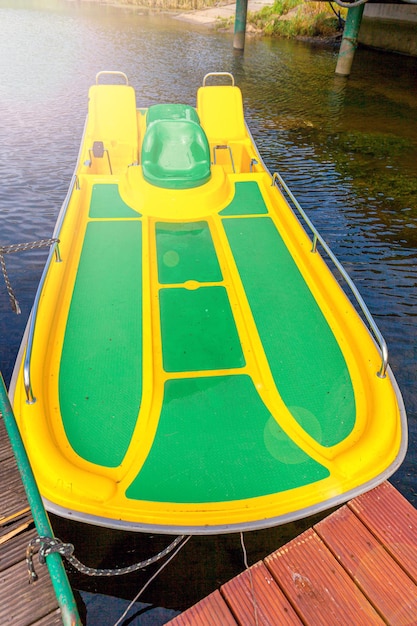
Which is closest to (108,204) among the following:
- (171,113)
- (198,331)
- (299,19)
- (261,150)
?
(198,331)

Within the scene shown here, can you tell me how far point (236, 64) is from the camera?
2647cm

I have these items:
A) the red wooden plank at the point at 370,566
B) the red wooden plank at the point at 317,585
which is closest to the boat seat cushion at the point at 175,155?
the red wooden plank at the point at 370,566

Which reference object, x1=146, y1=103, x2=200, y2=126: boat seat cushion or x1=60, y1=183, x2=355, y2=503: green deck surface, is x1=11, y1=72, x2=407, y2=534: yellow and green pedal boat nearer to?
x1=60, y1=183, x2=355, y2=503: green deck surface

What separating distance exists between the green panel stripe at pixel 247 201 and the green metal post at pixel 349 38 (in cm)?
1992

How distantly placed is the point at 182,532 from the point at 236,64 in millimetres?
29004

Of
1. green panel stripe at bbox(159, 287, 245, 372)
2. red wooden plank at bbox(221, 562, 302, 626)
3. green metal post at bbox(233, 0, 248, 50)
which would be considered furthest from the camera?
green metal post at bbox(233, 0, 248, 50)

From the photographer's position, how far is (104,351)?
4.93 meters

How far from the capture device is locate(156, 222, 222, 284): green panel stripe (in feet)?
20.1

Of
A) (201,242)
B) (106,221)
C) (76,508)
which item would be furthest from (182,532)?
(106,221)

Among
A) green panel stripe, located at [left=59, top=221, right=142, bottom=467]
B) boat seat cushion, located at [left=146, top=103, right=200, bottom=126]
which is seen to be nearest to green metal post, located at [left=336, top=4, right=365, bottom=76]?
boat seat cushion, located at [left=146, top=103, right=200, bottom=126]

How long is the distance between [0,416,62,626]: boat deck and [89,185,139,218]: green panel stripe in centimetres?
445

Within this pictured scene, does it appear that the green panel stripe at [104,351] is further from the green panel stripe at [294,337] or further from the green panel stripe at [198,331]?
the green panel stripe at [294,337]

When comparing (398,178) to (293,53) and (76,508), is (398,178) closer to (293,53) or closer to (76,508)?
(76,508)

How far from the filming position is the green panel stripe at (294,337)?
4.43m
